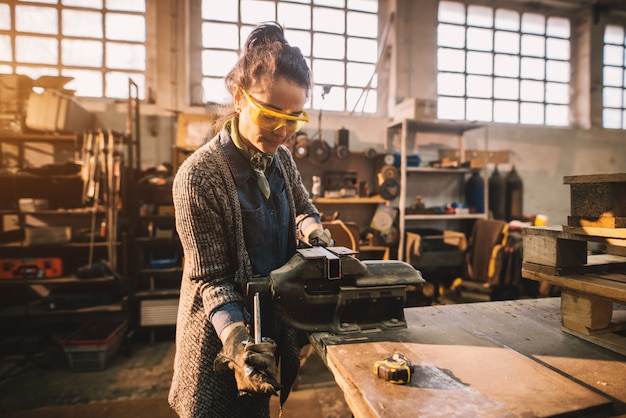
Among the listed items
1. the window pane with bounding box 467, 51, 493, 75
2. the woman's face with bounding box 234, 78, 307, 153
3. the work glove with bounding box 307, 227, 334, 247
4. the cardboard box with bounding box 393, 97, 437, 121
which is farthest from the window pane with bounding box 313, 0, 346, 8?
the work glove with bounding box 307, 227, 334, 247

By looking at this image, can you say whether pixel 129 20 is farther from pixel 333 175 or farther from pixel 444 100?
pixel 444 100

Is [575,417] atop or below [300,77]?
below

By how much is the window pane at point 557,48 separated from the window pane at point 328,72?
3.20m

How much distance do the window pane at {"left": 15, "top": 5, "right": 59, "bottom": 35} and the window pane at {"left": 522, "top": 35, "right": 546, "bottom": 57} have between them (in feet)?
20.0

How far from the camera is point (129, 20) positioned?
13.5 feet

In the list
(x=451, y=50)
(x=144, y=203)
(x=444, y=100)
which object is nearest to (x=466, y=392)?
(x=144, y=203)

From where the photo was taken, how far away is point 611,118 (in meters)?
5.36

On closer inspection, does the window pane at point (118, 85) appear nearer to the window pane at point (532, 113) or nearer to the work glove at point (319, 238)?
the work glove at point (319, 238)

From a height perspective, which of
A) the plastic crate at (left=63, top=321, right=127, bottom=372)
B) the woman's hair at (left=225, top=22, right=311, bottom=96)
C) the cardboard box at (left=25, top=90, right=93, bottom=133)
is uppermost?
the cardboard box at (left=25, top=90, right=93, bottom=133)

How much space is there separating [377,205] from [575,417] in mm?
3800

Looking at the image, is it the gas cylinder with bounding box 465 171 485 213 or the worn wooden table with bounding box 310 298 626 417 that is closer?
the worn wooden table with bounding box 310 298 626 417

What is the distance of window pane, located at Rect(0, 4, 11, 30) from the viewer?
12.7 ft

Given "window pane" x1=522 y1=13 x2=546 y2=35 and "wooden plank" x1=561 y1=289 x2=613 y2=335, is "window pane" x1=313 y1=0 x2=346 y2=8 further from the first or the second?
"wooden plank" x1=561 y1=289 x2=613 y2=335

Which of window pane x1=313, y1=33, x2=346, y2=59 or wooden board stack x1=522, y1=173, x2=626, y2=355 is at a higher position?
window pane x1=313, y1=33, x2=346, y2=59
